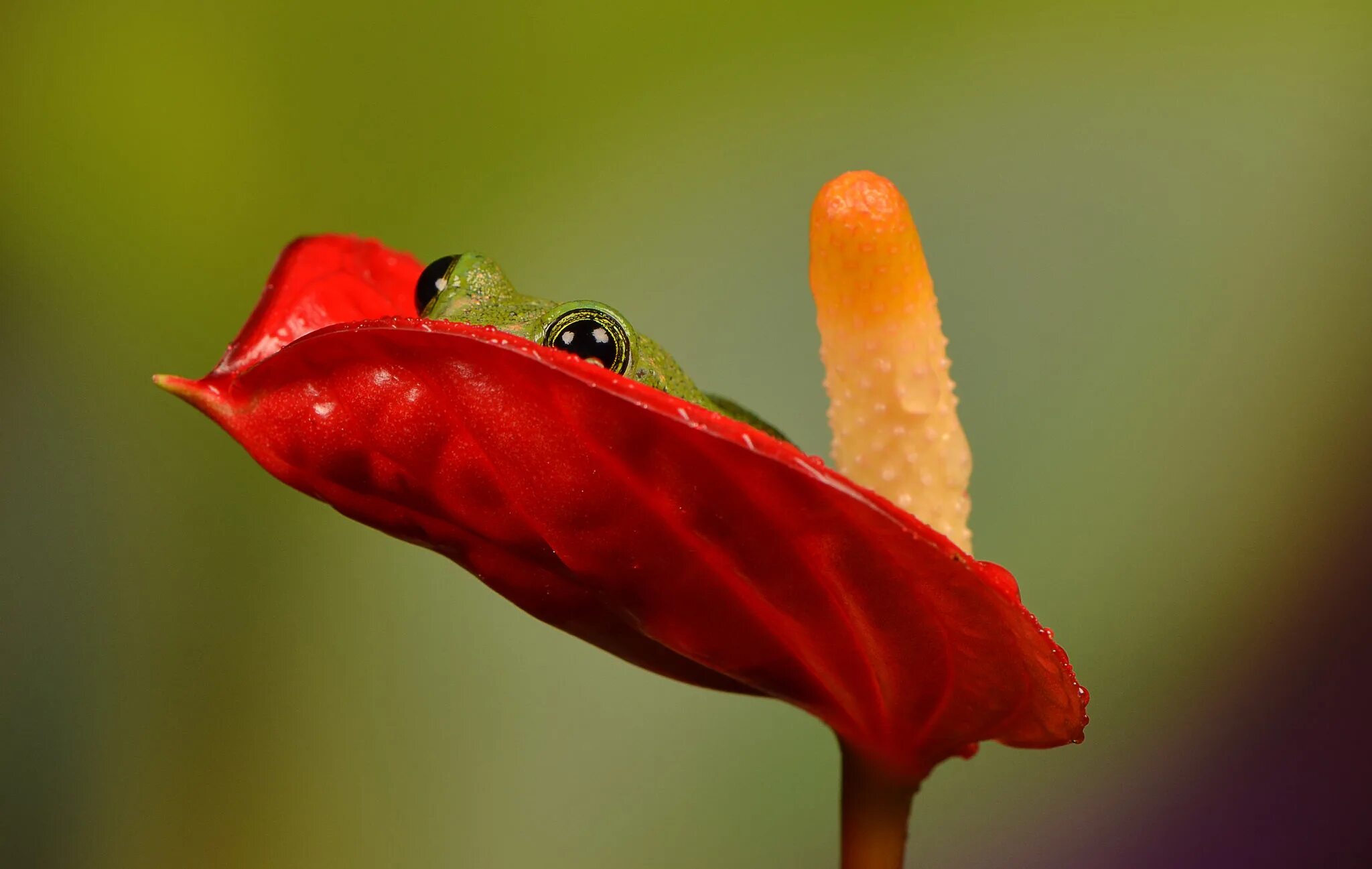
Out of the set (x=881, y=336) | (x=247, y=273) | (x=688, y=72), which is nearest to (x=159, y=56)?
(x=247, y=273)

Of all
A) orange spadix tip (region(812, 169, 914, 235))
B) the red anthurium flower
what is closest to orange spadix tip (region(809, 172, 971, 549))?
orange spadix tip (region(812, 169, 914, 235))

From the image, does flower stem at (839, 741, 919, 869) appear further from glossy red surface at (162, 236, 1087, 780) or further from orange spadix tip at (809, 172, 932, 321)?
orange spadix tip at (809, 172, 932, 321)

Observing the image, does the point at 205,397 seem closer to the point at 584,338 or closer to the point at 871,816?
the point at 584,338

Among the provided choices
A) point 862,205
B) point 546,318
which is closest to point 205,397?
point 546,318

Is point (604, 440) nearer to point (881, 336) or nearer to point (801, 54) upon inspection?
point (881, 336)

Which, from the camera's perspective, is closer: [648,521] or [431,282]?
[648,521]

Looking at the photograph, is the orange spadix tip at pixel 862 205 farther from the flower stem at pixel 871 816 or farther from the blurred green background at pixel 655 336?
the blurred green background at pixel 655 336
